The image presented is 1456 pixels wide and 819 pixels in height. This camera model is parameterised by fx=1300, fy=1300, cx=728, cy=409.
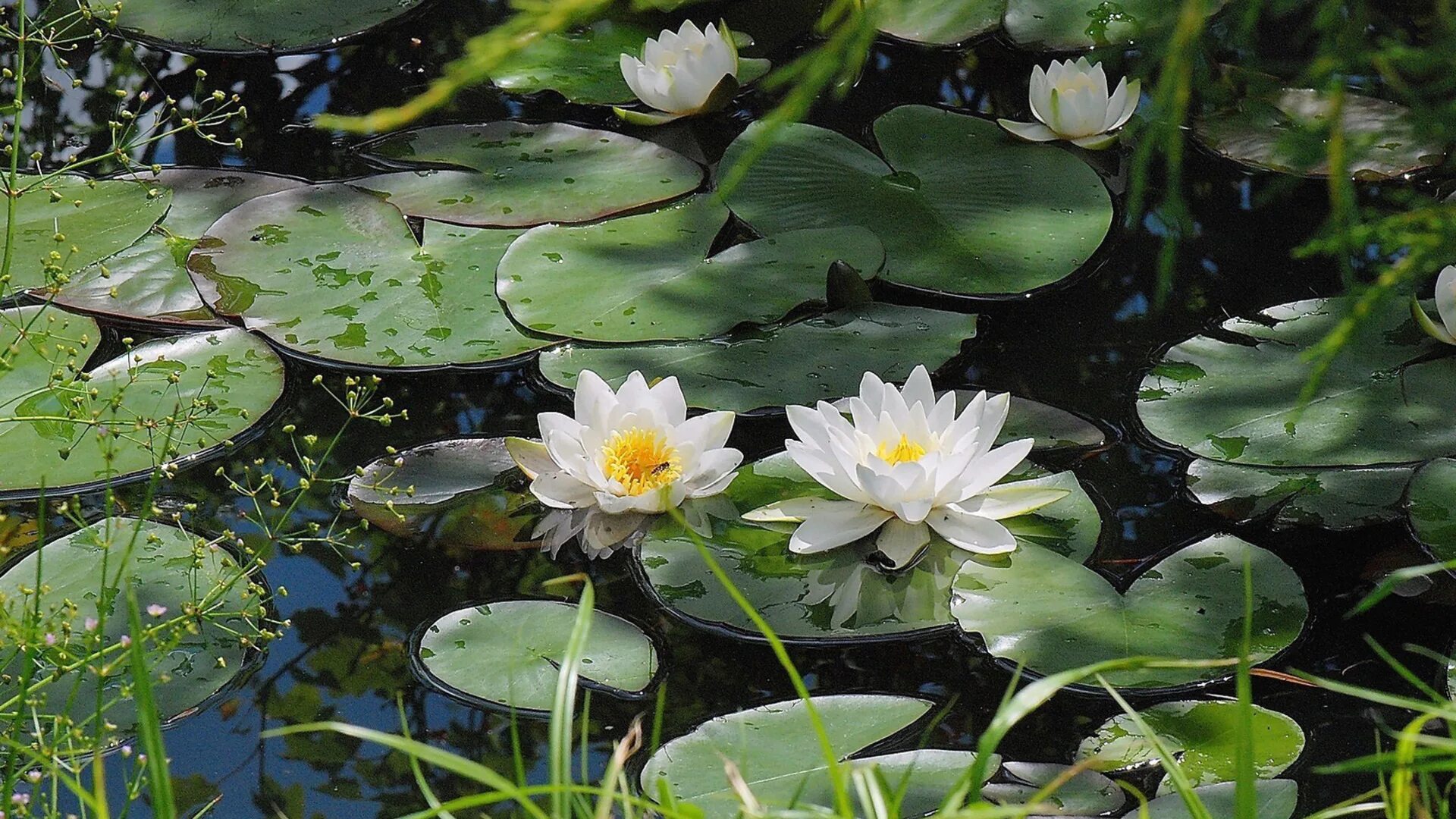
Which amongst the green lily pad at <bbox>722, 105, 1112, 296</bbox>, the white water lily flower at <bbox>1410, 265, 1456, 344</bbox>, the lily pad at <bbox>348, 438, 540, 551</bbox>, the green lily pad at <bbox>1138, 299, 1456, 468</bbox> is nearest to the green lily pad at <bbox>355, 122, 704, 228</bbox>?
the green lily pad at <bbox>722, 105, 1112, 296</bbox>

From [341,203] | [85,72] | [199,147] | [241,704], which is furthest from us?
[85,72]

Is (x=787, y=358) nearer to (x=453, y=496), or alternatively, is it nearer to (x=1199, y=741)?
(x=453, y=496)

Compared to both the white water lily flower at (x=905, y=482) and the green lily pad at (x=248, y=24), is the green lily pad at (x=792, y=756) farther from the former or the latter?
the green lily pad at (x=248, y=24)

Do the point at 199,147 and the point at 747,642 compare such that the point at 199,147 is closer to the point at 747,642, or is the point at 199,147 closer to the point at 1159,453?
the point at 747,642

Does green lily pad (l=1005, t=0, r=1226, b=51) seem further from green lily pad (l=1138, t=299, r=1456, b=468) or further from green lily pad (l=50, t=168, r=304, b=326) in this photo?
green lily pad (l=50, t=168, r=304, b=326)

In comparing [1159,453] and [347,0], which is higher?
[347,0]

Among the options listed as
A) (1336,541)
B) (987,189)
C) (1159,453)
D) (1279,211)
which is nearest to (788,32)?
(987,189)
